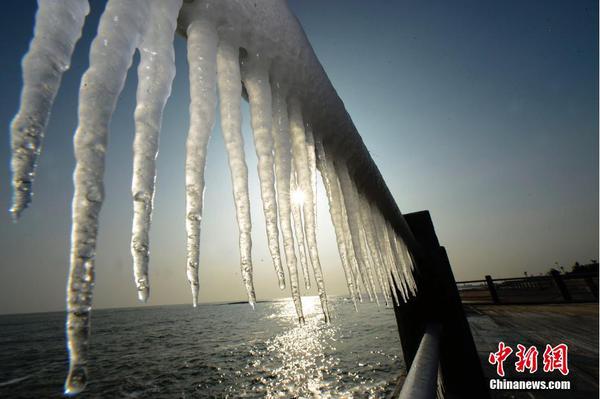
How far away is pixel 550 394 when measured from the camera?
3127 millimetres

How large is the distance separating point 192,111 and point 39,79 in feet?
0.61

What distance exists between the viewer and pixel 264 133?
22.3 inches

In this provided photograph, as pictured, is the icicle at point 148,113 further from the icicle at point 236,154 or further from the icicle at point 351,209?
the icicle at point 351,209

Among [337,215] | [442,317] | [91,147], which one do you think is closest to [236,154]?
[91,147]

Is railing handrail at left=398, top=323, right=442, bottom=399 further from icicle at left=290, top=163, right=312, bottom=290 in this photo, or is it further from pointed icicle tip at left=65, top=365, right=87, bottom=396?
pointed icicle tip at left=65, top=365, right=87, bottom=396

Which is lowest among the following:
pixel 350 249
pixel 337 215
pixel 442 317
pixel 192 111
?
pixel 442 317

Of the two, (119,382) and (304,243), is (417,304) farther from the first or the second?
(119,382)

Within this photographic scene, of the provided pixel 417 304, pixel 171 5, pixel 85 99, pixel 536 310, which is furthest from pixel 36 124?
pixel 536 310

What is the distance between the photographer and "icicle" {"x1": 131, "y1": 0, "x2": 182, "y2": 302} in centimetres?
35

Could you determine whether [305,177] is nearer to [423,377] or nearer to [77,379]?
[77,379]

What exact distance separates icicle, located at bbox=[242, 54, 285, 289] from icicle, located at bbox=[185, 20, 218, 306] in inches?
4.1

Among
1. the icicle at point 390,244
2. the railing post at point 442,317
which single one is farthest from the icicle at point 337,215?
the railing post at point 442,317

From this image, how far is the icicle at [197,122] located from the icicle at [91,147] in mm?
Result: 84

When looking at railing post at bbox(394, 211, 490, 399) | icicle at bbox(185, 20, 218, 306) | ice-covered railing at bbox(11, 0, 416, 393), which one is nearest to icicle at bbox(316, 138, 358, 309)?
ice-covered railing at bbox(11, 0, 416, 393)
